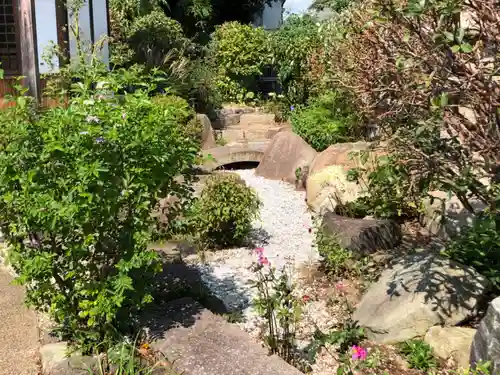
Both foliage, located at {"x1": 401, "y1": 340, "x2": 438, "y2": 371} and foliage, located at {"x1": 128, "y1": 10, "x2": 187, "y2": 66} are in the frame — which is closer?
foliage, located at {"x1": 401, "y1": 340, "x2": 438, "y2": 371}

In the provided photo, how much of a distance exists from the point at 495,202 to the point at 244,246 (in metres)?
3.05

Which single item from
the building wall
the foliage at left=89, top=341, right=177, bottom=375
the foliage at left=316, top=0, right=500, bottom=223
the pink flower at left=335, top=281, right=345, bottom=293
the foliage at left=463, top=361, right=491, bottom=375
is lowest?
the pink flower at left=335, top=281, right=345, bottom=293

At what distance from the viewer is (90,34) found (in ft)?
33.5

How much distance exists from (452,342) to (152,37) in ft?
37.0

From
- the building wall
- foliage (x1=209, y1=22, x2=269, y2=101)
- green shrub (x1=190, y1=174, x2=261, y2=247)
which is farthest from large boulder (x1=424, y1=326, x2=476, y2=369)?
the building wall

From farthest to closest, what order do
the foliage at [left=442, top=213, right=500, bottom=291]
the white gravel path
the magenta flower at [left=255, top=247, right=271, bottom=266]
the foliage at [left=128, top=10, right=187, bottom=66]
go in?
the foliage at [left=128, top=10, right=187, bottom=66] < the white gravel path < the foliage at [left=442, top=213, right=500, bottom=291] < the magenta flower at [left=255, top=247, right=271, bottom=266]

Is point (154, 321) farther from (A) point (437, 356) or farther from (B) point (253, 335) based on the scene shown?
(A) point (437, 356)

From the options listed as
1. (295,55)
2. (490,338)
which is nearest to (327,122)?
(295,55)

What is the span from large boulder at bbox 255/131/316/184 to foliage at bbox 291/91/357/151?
0.41 metres

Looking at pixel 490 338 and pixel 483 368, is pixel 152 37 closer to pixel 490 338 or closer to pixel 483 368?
pixel 490 338

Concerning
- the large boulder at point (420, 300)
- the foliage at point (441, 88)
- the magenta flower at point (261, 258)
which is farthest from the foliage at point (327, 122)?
the magenta flower at point (261, 258)

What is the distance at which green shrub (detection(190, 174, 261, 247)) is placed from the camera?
604 centimetres

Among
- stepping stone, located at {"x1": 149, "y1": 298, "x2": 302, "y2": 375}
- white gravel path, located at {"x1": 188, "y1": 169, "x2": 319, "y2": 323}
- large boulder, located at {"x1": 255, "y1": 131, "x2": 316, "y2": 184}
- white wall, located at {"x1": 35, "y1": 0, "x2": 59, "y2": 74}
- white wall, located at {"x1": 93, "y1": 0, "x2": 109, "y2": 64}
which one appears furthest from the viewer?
white wall, located at {"x1": 93, "y1": 0, "x2": 109, "y2": 64}

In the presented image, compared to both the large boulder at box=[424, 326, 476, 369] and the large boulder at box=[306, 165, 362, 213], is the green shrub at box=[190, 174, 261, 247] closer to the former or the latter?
the large boulder at box=[306, 165, 362, 213]
